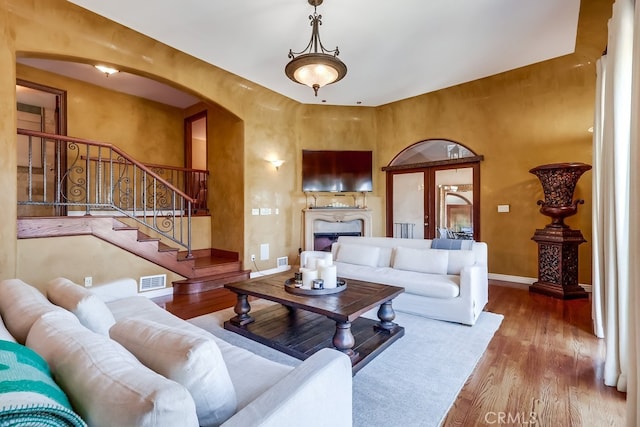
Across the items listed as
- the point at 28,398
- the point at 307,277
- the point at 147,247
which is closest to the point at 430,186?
the point at 307,277

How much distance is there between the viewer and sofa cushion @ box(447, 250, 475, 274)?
361 cm

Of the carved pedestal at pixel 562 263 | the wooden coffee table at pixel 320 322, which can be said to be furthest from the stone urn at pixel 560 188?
the wooden coffee table at pixel 320 322

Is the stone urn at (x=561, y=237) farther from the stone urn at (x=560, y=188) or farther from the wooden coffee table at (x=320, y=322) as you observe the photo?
the wooden coffee table at (x=320, y=322)

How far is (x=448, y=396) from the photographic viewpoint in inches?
79.7

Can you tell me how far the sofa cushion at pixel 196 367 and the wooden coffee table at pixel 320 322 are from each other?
1317 millimetres

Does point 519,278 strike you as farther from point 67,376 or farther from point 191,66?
point 191,66

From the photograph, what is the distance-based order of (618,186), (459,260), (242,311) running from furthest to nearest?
(459,260)
(242,311)
(618,186)

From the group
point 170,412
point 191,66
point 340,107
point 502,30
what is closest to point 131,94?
point 191,66

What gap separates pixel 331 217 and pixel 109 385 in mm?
5785

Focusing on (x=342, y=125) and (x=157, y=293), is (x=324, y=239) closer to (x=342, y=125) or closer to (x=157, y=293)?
(x=342, y=125)

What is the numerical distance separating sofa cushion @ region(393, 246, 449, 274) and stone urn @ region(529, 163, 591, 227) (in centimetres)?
197

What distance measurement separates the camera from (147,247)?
4324 mm

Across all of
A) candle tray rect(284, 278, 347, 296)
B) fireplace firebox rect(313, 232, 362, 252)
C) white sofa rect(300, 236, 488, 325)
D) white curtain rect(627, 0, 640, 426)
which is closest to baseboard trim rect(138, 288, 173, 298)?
white sofa rect(300, 236, 488, 325)

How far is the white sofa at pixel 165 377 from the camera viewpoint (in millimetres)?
781
